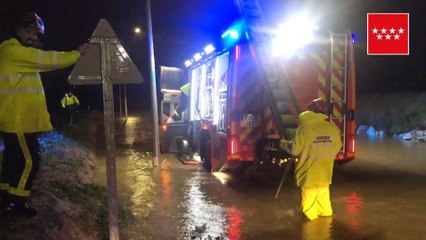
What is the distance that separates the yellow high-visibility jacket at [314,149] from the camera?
6.41 metres

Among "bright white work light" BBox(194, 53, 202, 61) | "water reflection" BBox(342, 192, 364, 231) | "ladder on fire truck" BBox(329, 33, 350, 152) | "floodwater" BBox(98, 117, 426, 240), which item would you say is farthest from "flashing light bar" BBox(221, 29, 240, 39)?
"water reflection" BBox(342, 192, 364, 231)

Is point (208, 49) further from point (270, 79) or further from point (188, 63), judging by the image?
point (188, 63)

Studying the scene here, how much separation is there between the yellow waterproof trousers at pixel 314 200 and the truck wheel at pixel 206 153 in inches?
172

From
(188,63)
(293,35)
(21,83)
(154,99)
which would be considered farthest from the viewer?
(188,63)

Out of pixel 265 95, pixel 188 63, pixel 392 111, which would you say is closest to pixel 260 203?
pixel 265 95

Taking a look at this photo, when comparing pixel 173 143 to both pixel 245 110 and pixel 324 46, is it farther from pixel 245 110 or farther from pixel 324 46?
pixel 324 46

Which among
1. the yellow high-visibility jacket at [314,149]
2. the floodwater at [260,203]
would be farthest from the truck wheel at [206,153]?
the yellow high-visibility jacket at [314,149]

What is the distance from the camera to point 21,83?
14.8ft

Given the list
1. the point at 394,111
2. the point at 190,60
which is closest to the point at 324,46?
the point at 190,60

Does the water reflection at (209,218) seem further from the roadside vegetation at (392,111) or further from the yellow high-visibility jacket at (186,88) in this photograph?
the roadside vegetation at (392,111)

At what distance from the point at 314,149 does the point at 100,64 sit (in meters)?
3.25

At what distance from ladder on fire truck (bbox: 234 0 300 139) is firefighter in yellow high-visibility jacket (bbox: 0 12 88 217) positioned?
4.22m

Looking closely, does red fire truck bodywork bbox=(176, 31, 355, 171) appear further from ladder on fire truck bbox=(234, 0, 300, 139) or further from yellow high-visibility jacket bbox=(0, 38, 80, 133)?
yellow high-visibility jacket bbox=(0, 38, 80, 133)

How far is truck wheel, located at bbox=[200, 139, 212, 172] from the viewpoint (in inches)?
426
